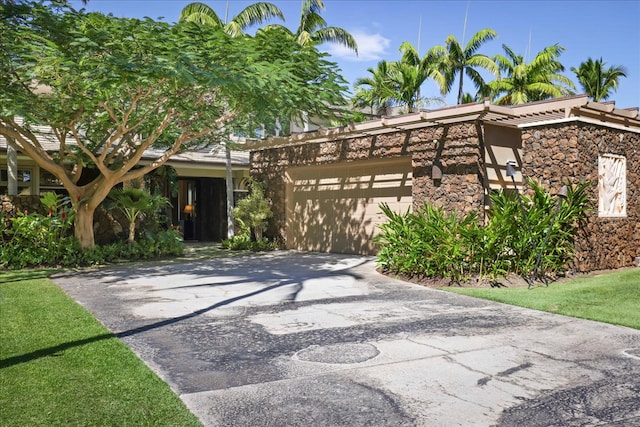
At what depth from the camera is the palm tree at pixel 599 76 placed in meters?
35.3

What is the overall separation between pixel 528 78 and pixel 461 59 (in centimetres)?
378

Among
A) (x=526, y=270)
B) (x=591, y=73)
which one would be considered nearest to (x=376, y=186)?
(x=526, y=270)

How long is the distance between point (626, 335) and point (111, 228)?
13.4 meters

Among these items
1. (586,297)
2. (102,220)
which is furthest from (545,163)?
(102,220)

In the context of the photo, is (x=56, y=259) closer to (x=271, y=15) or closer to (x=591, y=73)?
(x=271, y=15)

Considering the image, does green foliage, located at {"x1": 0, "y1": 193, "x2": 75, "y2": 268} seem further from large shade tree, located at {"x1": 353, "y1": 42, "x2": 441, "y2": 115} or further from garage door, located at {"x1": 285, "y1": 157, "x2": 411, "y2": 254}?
large shade tree, located at {"x1": 353, "y1": 42, "x2": 441, "y2": 115}

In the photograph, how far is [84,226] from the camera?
1393cm

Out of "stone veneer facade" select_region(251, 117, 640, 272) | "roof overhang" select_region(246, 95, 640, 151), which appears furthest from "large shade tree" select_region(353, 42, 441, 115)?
"roof overhang" select_region(246, 95, 640, 151)

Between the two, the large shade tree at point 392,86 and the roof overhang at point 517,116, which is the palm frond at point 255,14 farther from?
the large shade tree at point 392,86

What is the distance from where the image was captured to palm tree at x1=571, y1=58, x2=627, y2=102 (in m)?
35.3

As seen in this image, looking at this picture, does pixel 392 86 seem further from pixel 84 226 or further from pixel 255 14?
pixel 84 226

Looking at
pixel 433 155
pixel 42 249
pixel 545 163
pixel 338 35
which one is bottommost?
pixel 42 249

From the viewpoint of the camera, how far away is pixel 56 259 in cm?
1324

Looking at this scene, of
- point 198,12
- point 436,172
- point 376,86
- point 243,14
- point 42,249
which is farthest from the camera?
point 376,86
